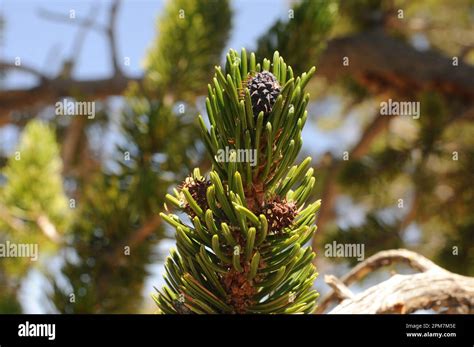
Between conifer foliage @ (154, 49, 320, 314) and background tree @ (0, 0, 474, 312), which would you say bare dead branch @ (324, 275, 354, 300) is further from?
background tree @ (0, 0, 474, 312)

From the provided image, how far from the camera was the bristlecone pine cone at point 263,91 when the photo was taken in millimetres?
506

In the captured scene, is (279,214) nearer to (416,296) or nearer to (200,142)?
(416,296)

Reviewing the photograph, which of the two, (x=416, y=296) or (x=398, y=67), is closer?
(x=416, y=296)

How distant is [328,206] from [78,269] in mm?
1054

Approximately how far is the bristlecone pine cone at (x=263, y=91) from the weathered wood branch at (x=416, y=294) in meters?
0.19

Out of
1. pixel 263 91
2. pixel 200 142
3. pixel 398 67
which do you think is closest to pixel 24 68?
pixel 200 142

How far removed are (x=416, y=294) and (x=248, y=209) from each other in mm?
184

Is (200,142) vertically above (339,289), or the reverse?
(200,142)

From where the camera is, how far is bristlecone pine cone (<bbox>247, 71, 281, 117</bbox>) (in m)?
0.51

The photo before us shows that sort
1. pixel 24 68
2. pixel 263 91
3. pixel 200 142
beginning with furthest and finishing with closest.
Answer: pixel 24 68 < pixel 200 142 < pixel 263 91

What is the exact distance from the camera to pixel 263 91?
507 mm

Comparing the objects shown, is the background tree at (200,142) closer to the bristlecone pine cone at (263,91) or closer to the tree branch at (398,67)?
the tree branch at (398,67)

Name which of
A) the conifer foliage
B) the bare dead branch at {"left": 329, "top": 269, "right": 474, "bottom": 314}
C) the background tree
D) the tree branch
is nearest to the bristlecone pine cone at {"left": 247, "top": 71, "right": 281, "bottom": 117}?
the conifer foliage
